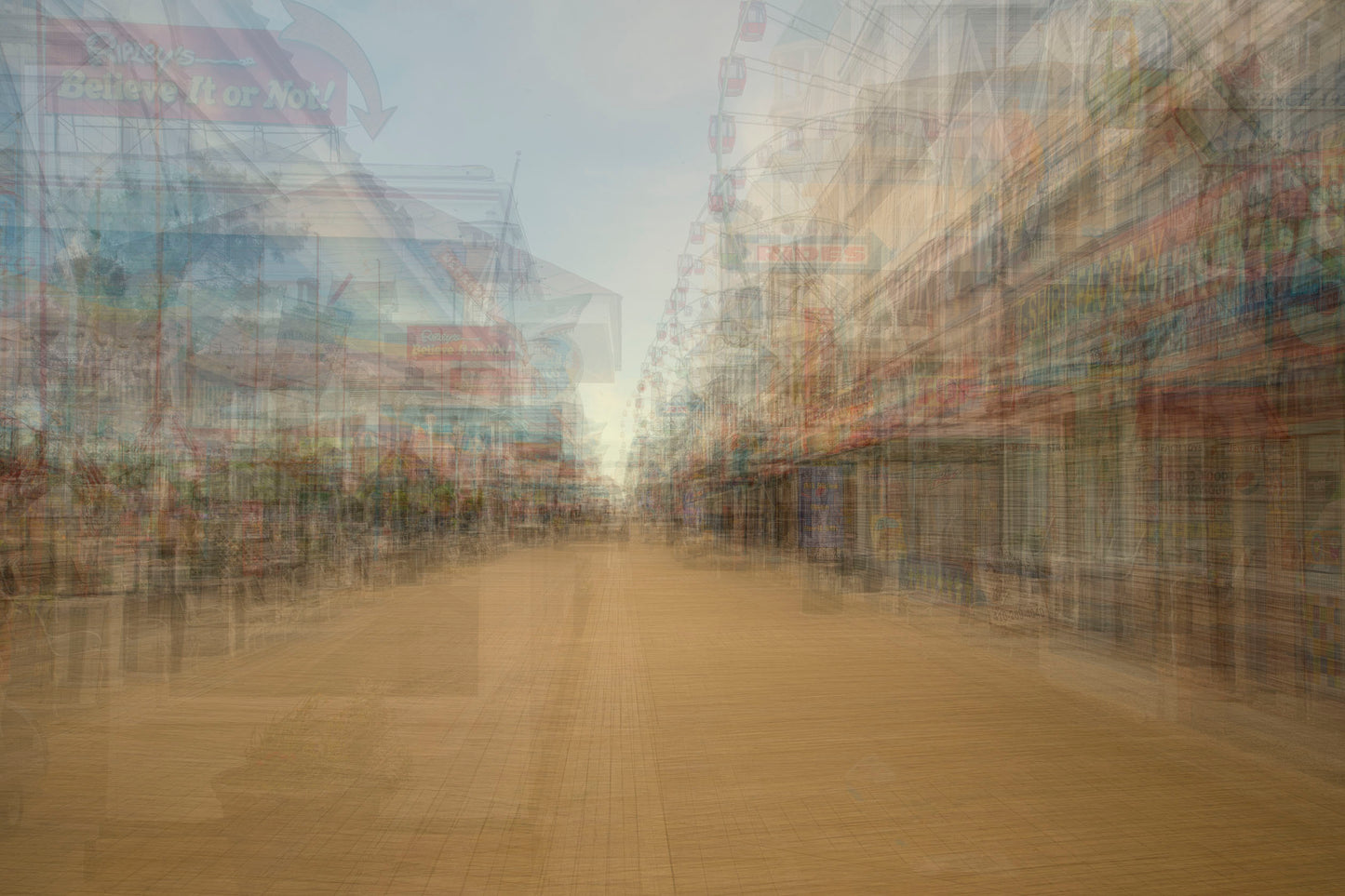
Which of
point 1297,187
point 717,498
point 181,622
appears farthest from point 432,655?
point 717,498

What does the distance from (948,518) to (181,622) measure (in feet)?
27.8

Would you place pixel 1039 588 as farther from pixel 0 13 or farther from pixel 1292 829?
pixel 0 13

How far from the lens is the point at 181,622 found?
7.59 meters

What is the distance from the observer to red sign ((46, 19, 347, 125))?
6844 mm

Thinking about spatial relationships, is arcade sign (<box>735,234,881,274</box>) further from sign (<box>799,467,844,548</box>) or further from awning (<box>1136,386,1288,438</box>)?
awning (<box>1136,386,1288,438</box>)

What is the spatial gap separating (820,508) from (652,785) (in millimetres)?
12821

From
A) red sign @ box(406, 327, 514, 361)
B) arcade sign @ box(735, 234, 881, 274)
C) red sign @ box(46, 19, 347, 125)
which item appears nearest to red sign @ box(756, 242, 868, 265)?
arcade sign @ box(735, 234, 881, 274)

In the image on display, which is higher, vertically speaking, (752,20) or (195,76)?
(752,20)

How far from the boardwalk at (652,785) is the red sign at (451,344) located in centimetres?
836

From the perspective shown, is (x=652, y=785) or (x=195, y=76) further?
(x=195, y=76)

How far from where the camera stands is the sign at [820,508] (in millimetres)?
14769

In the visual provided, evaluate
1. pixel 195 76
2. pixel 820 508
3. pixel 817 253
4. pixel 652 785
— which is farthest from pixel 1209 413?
pixel 820 508

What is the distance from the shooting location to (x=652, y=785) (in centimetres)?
357

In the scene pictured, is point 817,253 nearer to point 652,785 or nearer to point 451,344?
point 451,344
